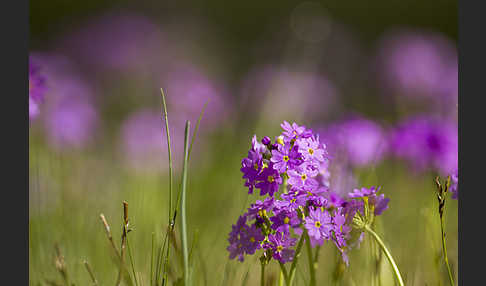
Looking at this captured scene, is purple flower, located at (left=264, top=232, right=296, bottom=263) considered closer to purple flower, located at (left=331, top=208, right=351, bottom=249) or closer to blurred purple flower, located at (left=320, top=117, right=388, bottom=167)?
purple flower, located at (left=331, top=208, right=351, bottom=249)

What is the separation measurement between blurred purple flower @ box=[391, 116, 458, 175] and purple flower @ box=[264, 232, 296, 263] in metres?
1.51

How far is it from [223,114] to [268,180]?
3.33 m

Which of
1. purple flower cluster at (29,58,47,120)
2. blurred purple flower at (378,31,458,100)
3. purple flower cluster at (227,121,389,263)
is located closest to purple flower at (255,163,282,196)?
purple flower cluster at (227,121,389,263)

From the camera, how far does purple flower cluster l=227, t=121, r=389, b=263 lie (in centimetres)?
122

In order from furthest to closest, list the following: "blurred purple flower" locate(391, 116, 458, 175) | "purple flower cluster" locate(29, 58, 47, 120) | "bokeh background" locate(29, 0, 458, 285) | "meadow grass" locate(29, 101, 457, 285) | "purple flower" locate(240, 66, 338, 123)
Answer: "purple flower" locate(240, 66, 338, 123)
"blurred purple flower" locate(391, 116, 458, 175)
"bokeh background" locate(29, 0, 458, 285)
"purple flower cluster" locate(29, 58, 47, 120)
"meadow grass" locate(29, 101, 457, 285)

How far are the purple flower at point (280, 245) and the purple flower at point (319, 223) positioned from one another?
3.4 inches

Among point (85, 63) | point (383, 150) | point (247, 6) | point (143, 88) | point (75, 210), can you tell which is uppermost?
point (247, 6)

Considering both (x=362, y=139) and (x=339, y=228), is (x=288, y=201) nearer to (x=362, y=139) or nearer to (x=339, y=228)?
(x=339, y=228)

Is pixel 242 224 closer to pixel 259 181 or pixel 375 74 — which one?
Answer: pixel 259 181

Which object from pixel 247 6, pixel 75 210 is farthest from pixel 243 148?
pixel 247 6

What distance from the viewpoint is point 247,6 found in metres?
9.66

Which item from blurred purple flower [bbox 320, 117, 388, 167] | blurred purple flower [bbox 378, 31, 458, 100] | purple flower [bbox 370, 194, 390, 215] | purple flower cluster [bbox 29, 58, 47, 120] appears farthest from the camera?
blurred purple flower [bbox 378, 31, 458, 100]

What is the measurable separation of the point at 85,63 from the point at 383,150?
14.5 feet

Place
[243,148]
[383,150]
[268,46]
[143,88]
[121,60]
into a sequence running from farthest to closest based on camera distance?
[268,46], [121,60], [143,88], [243,148], [383,150]
